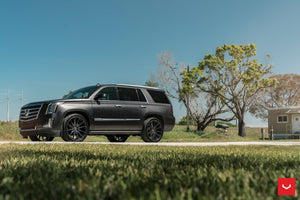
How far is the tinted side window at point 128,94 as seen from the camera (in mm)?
11250

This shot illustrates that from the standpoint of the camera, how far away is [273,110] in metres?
35.6

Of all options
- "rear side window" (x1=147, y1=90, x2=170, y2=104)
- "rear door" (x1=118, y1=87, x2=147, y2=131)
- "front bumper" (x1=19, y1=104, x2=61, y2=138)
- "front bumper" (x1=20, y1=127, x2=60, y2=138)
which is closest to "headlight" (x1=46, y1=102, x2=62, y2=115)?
"front bumper" (x1=19, y1=104, x2=61, y2=138)

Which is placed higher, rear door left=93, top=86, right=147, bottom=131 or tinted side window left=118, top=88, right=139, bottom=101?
tinted side window left=118, top=88, right=139, bottom=101

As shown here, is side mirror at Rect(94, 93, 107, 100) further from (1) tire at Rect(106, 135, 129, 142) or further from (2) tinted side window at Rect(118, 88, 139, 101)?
(1) tire at Rect(106, 135, 129, 142)

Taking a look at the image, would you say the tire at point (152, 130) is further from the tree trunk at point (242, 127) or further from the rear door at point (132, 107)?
the tree trunk at point (242, 127)

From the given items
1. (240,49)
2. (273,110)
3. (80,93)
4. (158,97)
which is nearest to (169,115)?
(158,97)

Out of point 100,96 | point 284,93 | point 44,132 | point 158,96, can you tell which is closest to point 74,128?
point 44,132

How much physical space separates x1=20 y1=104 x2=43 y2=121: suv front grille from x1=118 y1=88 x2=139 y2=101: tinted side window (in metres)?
2.90

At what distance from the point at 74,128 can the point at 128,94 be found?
2.43 m

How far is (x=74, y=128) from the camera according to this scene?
10219 mm

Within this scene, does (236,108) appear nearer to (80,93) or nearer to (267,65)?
(267,65)

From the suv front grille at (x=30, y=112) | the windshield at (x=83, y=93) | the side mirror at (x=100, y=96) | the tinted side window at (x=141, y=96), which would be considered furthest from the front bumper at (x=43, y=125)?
the tinted side window at (x=141, y=96)

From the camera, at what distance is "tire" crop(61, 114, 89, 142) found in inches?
394

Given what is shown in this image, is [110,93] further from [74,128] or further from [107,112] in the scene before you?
[74,128]
